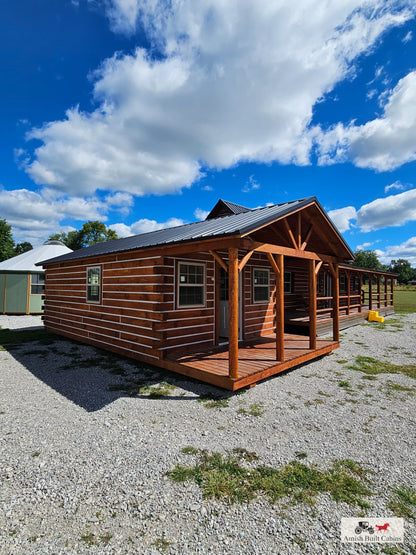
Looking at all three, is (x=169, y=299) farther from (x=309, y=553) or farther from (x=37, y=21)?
(x=37, y=21)

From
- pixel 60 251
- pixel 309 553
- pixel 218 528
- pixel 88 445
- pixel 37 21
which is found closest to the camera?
pixel 309 553

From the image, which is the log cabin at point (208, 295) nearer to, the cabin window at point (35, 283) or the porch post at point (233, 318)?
the porch post at point (233, 318)

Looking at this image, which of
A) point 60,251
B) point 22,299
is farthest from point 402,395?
point 60,251

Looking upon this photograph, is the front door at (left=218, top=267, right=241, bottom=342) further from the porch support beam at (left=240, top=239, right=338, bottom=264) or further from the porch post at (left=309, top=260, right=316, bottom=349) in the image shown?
the porch support beam at (left=240, top=239, right=338, bottom=264)

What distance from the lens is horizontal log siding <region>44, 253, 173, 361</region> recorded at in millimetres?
6207

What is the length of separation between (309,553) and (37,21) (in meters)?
11.5

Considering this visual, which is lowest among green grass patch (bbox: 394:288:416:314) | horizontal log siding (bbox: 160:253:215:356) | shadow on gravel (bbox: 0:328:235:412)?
shadow on gravel (bbox: 0:328:235:412)

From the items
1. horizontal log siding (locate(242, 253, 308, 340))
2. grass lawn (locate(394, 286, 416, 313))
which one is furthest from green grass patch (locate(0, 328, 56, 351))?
grass lawn (locate(394, 286, 416, 313))

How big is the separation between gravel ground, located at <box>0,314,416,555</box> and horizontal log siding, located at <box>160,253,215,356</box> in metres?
0.88

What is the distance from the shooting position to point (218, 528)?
7.01ft

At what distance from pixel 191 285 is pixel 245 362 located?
2.28 meters

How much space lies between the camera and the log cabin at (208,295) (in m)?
5.11

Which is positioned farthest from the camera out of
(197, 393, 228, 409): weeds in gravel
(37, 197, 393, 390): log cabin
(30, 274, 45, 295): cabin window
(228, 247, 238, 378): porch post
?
(30, 274, 45, 295): cabin window

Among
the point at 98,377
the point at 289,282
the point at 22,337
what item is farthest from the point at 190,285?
the point at 22,337
